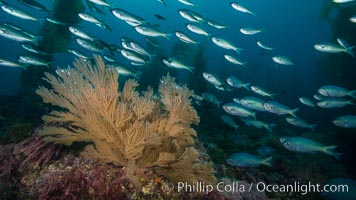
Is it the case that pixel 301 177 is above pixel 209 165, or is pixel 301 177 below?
below

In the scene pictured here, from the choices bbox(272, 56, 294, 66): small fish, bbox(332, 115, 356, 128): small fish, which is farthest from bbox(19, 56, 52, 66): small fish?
bbox(332, 115, 356, 128): small fish

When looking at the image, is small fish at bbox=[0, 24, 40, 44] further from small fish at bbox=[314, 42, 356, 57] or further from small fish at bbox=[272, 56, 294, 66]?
small fish at bbox=[314, 42, 356, 57]

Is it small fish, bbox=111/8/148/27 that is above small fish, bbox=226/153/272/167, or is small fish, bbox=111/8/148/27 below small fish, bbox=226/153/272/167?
above

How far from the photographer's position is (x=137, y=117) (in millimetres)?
4172

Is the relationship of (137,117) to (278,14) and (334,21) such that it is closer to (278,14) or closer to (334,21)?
(334,21)

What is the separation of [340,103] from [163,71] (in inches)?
566

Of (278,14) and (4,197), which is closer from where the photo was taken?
(4,197)

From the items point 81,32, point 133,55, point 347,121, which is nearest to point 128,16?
point 133,55

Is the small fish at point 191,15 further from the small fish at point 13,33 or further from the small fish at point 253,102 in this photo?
the small fish at point 13,33

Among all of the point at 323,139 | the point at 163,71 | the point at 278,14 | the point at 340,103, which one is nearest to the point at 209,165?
the point at 340,103

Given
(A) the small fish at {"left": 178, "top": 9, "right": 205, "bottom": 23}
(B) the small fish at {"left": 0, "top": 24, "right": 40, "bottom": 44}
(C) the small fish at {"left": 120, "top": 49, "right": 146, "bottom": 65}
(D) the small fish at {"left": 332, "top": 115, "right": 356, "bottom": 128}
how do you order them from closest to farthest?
1. (B) the small fish at {"left": 0, "top": 24, "right": 40, "bottom": 44}
2. (D) the small fish at {"left": 332, "top": 115, "right": 356, "bottom": 128}
3. (C) the small fish at {"left": 120, "top": 49, "right": 146, "bottom": 65}
4. (A) the small fish at {"left": 178, "top": 9, "right": 205, "bottom": 23}

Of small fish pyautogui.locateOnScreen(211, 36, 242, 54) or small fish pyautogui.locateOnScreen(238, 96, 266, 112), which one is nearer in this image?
small fish pyautogui.locateOnScreen(238, 96, 266, 112)

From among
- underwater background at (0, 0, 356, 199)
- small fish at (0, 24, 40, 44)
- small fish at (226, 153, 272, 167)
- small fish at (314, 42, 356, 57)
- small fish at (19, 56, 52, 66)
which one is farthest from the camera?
small fish at (314, 42, 356, 57)

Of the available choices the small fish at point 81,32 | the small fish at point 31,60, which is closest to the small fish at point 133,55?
the small fish at point 81,32
